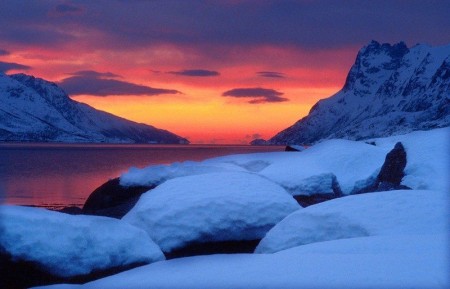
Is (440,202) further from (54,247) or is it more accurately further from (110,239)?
(54,247)

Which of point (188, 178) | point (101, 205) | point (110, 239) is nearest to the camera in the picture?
point (110, 239)

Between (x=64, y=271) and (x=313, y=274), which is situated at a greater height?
(x=313, y=274)

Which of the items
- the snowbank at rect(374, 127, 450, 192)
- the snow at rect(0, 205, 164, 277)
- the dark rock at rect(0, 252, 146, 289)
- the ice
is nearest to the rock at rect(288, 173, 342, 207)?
the snowbank at rect(374, 127, 450, 192)

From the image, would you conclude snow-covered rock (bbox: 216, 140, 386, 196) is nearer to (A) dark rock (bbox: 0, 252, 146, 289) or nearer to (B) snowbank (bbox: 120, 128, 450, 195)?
(B) snowbank (bbox: 120, 128, 450, 195)

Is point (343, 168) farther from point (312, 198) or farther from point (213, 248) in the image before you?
point (213, 248)

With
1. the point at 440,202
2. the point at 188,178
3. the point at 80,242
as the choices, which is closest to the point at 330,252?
the point at 440,202

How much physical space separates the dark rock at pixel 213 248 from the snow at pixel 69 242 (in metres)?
1.04

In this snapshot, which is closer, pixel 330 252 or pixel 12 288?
pixel 330 252

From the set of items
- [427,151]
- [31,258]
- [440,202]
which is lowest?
[31,258]

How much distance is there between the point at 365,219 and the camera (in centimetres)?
777

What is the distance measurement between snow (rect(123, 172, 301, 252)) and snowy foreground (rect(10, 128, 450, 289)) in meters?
0.02

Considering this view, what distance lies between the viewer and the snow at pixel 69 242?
6891 millimetres

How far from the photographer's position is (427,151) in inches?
492

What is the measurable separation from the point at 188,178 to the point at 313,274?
593cm
